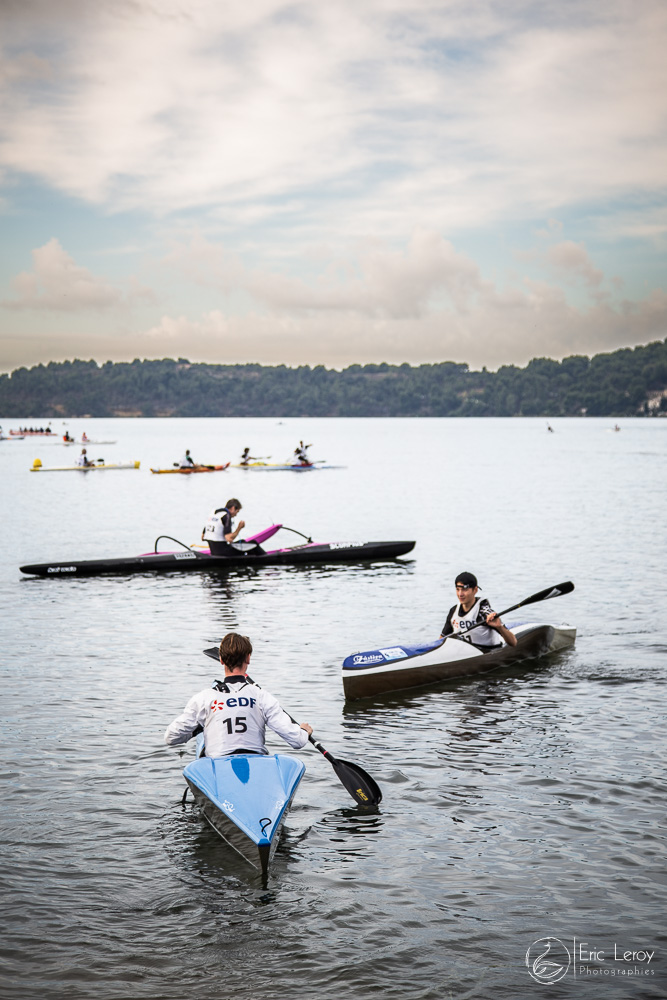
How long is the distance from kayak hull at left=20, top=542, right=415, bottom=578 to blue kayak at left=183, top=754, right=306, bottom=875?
1478 cm

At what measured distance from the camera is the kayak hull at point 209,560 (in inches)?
886

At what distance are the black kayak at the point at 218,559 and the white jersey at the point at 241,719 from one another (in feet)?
45.8

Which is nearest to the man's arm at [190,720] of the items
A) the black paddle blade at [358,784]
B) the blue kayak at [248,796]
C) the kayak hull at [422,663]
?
the blue kayak at [248,796]

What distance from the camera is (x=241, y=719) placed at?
321 inches

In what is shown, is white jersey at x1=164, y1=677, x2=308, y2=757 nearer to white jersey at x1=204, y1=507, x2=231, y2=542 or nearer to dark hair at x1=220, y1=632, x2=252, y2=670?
dark hair at x1=220, y1=632, x2=252, y2=670

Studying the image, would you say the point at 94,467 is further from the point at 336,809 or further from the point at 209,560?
the point at 336,809

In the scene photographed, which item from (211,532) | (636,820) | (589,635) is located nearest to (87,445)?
(211,532)

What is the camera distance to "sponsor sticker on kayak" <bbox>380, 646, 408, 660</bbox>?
12.7 metres

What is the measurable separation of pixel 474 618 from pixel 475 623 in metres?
0.08

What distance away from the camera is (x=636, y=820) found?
8.55 meters

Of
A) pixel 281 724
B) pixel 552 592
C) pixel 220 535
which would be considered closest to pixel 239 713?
pixel 281 724

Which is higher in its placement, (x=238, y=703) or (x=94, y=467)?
(x=94, y=467)

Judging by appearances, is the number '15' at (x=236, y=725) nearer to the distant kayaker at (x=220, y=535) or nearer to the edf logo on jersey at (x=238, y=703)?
the edf logo on jersey at (x=238, y=703)

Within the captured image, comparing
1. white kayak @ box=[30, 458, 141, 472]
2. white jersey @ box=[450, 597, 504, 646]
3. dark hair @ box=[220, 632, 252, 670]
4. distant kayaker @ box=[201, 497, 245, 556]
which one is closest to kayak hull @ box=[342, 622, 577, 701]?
white jersey @ box=[450, 597, 504, 646]
